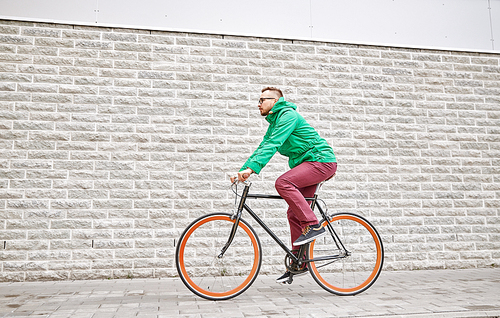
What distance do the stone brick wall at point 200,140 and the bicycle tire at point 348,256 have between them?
49.6 inches

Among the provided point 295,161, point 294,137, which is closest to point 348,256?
point 295,161

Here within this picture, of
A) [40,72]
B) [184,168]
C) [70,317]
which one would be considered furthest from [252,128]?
[70,317]

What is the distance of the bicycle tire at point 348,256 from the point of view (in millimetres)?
3670

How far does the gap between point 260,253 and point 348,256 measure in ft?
2.86

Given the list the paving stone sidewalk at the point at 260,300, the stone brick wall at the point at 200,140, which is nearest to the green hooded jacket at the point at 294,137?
the paving stone sidewalk at the point at 260,300

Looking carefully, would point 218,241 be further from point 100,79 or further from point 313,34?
point 313,34

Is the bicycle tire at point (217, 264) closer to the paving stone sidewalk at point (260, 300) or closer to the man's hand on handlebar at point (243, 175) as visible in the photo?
the paving stone sidewalk at point (260, 300)

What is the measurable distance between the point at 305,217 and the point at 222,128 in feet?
6.93

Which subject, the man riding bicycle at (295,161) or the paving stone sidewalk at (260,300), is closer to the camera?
the paving stone sidewalk at (260,300)

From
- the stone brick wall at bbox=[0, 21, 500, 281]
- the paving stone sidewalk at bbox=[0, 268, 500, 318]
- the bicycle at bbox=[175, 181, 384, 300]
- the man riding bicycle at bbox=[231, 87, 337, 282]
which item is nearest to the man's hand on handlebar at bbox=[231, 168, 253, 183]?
the man riding bicycle at bbox=[231, 87, 337, 282]

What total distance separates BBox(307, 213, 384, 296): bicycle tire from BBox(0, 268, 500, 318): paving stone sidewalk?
0.11 metres

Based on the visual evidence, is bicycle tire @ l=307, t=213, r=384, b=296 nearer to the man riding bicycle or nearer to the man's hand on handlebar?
the man riding bicycle

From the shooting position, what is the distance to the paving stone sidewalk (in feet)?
9.84

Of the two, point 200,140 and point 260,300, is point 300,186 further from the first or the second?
point 200,140
